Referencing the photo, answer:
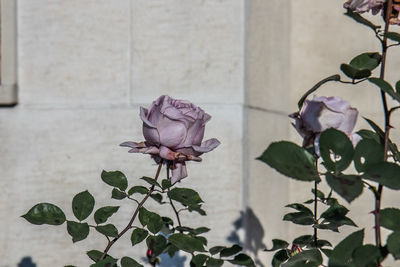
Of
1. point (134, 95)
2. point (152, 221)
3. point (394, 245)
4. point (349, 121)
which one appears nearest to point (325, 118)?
point (349, 121)

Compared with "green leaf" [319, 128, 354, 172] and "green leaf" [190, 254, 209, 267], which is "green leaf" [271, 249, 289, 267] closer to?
"green leaf" [190, 254, 209, 267]

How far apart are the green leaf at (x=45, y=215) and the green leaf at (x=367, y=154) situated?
0.63 meters

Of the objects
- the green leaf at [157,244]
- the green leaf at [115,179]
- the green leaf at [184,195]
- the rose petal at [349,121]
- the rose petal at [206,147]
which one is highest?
the rose petal at [349,121]

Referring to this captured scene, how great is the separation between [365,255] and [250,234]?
1.73m

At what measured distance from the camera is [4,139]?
2457 mm

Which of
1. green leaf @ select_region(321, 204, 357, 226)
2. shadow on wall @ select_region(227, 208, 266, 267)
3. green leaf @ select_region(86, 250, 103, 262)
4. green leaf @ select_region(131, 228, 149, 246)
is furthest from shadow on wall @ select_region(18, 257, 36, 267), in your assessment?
green leaf @ select_region(321, 204, 357, 226)

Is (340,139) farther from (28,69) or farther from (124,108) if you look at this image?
(28,69)

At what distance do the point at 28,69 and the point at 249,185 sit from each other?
1069 millimetres

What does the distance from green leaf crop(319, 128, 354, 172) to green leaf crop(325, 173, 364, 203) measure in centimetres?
2

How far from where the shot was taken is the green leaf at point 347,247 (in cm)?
83

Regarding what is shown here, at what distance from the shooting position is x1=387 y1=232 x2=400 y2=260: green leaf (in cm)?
75

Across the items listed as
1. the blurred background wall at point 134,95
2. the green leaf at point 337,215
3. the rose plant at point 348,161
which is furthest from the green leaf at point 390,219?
the blurred background wall at point 134,95

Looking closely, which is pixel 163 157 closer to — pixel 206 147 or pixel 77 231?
pixel 206 147

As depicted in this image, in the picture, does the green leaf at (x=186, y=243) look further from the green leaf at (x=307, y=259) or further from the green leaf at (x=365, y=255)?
the green leaf at (x=365, y=255)
